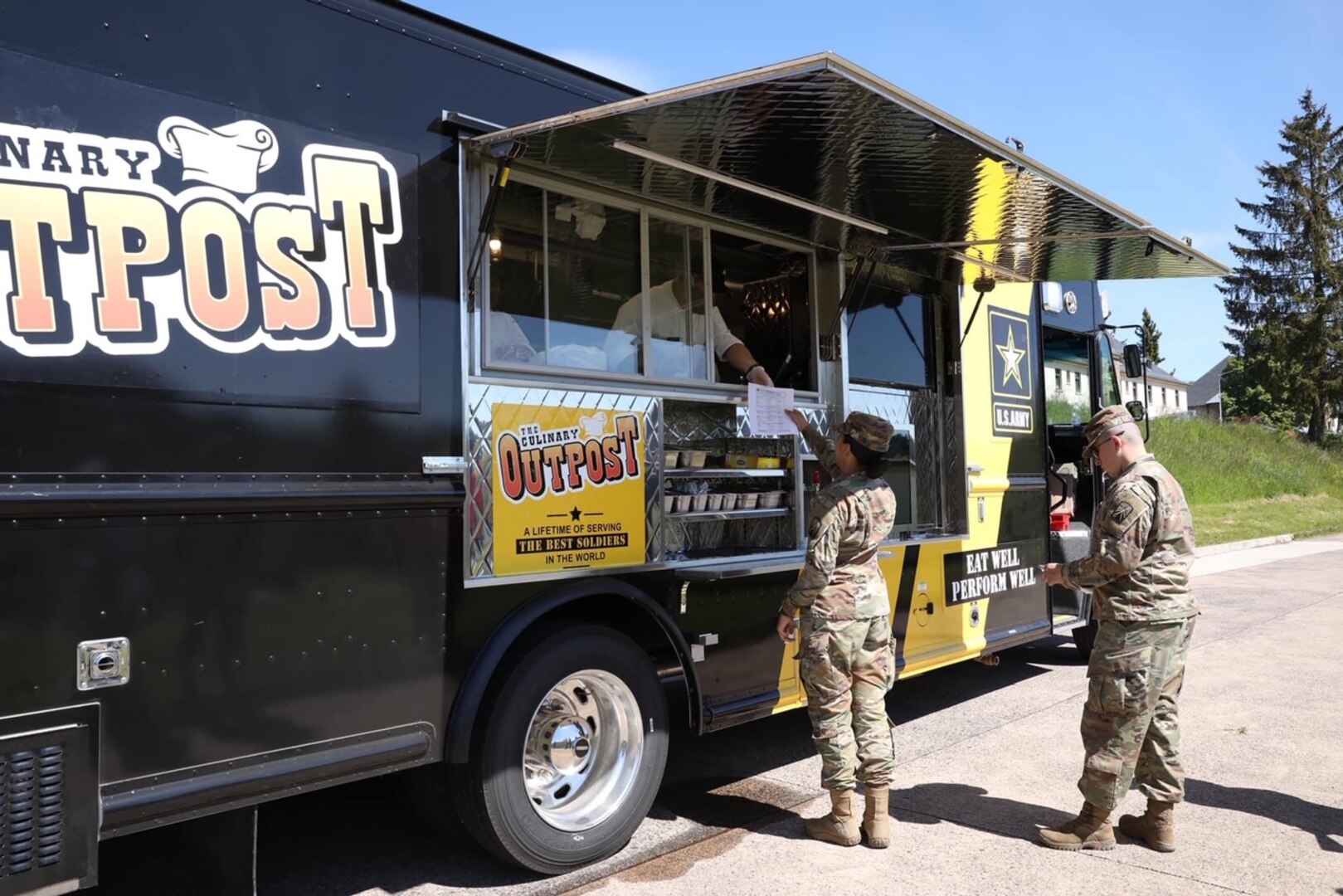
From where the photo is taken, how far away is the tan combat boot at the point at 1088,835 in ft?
13.4

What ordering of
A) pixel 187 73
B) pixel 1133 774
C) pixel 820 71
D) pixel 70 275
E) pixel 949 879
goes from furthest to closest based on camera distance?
pixel 1133 774 < pixel 949 879 < pixel 820 71 < pixel 187 73 < pixel 70 275

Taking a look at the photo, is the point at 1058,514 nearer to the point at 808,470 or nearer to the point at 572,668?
the point at 808,470

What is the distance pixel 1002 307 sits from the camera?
674cm

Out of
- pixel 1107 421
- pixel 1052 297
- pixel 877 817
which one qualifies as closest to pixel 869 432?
pixel 1107 421

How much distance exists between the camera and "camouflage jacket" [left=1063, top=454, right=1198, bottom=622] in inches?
158

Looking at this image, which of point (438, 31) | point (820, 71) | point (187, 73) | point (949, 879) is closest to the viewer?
point (187, 73)

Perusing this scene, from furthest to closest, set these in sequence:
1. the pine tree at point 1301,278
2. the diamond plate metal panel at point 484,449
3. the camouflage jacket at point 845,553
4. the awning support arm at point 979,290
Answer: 1. the pine tree at point 1301,278
2. the awning support arm at point 979,290
3. the camouflage jacket at point 845,553
4. the diamond plate metal panel at point 484,449

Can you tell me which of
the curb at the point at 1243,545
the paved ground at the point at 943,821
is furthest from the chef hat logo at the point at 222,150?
the curb at the point at 1243,545

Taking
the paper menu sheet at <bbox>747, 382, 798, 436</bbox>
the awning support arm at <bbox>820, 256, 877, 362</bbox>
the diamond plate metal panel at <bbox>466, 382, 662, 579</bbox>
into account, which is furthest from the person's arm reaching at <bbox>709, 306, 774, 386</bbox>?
the diamond plate metal panel at <bbox>466, 382, 662, 579</bbox>

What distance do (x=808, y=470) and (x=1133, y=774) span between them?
2.04 metres

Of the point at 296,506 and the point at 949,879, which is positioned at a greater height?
the point at 296,506

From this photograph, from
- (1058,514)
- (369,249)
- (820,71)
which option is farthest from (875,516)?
(1058,514)

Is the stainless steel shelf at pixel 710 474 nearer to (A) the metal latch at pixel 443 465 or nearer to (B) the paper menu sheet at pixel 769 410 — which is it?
(B) the paper menu sheet at pixel 769 410

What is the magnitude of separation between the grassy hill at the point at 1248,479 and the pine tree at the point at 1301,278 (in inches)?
370
